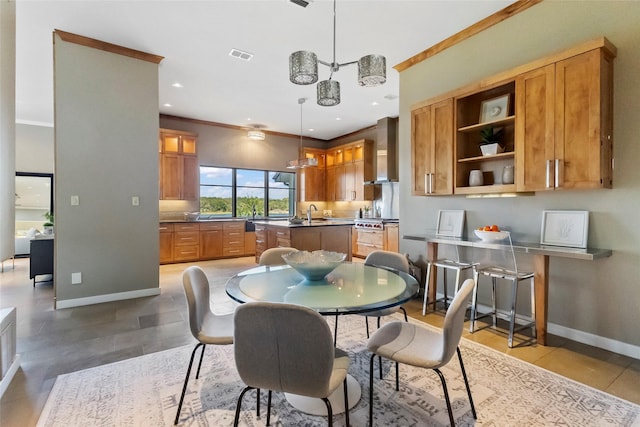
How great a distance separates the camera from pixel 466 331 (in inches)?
115

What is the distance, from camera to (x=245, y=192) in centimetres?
770

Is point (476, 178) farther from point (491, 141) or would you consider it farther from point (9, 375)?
point (9, 375)

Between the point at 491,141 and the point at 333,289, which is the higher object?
the point at 491,141

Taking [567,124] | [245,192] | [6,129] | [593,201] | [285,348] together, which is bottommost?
[285,348]

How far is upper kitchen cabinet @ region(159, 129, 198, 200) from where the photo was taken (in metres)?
6.29

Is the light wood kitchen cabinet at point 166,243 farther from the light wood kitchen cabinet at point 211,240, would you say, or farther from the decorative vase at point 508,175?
the decorative vase at point 508,175

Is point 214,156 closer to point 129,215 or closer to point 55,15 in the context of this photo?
point 129,215

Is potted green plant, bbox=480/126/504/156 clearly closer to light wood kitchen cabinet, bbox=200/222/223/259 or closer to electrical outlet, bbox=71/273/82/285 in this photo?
electrical outlet, bbox=71/273/82/285

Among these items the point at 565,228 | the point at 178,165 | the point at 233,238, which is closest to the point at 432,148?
the point at 565,228

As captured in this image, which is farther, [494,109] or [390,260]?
[494,109]

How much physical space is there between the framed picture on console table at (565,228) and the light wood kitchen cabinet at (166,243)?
6.14 m

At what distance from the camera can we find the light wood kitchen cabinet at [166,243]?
238 inches

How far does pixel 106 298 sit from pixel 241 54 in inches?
140

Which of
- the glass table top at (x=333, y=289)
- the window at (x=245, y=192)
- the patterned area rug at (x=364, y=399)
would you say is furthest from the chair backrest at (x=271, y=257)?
the window at (x=245, y=192)
